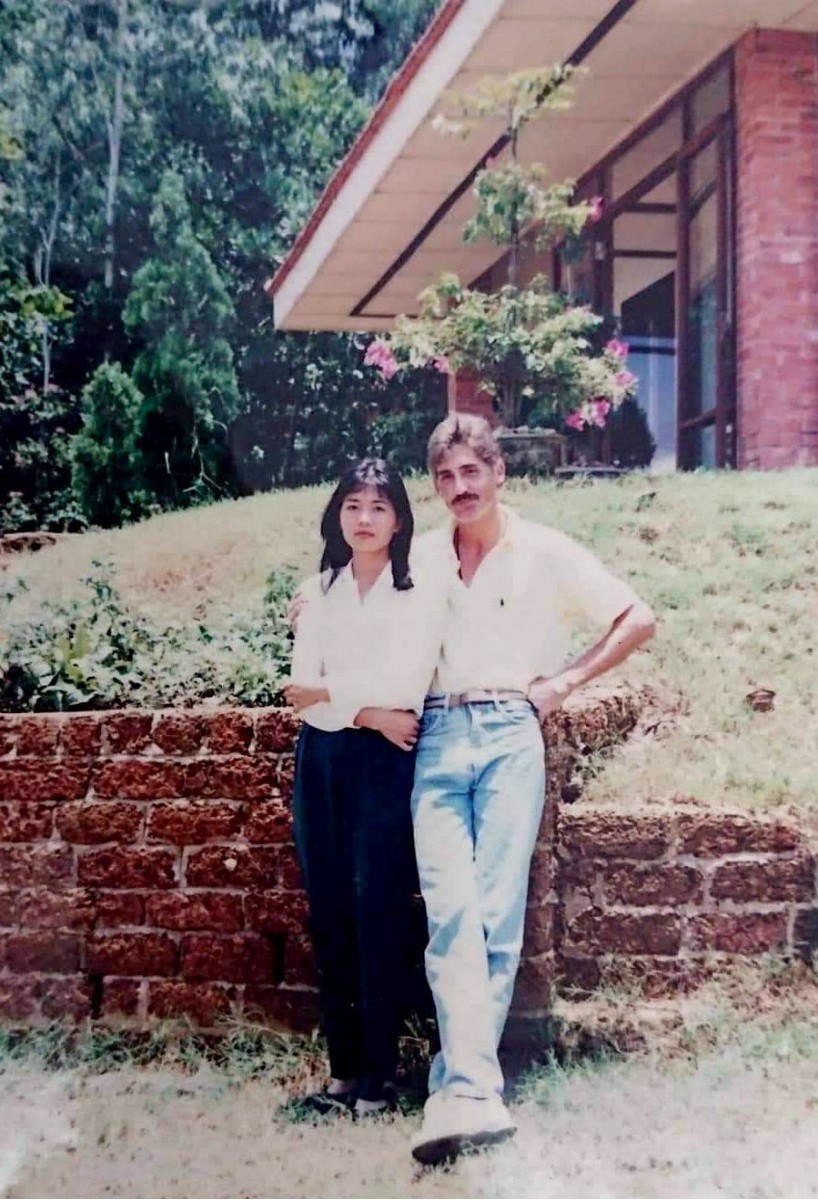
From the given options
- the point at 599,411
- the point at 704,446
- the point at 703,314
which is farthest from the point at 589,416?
the point at 703,314

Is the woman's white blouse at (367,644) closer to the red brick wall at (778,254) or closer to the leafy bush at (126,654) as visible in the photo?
the leafy bush at (126,654)

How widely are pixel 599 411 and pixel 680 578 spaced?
61cm

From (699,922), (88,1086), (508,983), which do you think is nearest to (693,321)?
(699,922)

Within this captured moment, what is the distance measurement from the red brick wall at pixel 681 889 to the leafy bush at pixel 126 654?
28.7 inches

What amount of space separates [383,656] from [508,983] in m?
0.56

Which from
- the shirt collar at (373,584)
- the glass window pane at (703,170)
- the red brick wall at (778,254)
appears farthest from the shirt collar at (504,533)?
the glass window pane at (703,170)

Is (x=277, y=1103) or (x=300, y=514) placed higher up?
(x=300, y=514)

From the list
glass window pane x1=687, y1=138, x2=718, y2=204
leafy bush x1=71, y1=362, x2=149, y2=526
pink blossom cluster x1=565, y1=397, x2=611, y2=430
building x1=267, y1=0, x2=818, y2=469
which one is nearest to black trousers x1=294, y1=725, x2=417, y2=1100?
leafy bush x1=71, y1=362, x2=149, y2=526

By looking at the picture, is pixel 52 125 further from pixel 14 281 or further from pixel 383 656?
pixel 383 656

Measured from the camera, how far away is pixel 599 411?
126 inches

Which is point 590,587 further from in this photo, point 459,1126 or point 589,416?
point 589,416

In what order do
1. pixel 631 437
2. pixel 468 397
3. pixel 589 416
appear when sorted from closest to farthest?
pixel 468 397 < pixel 589 416 < pixel 631 437

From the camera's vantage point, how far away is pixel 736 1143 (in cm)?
193

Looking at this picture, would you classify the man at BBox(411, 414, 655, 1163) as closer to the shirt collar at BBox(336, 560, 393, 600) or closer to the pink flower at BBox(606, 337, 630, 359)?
the shirt collar at BBox(336, 560, 393, 600)
